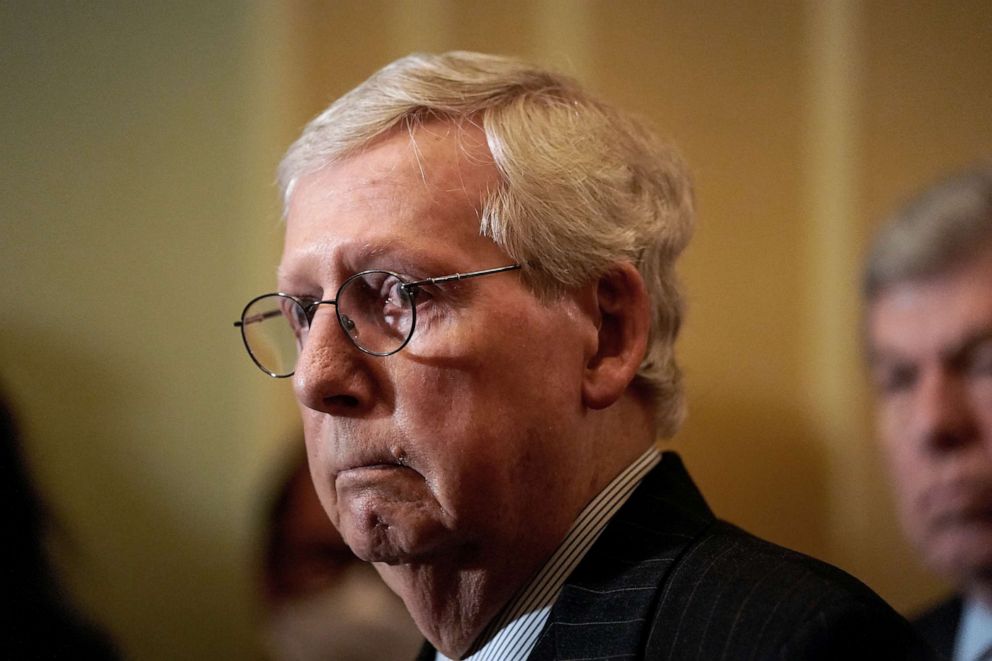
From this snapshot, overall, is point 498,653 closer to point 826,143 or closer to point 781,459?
point 781,459

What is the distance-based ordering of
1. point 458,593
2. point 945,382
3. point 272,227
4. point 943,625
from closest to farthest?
point 945,382 < point 943,625 < point 458,593 < point 272,227

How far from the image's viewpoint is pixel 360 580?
2.94 m

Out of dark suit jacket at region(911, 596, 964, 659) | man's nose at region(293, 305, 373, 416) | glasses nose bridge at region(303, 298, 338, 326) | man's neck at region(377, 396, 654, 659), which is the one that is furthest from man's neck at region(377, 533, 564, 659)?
dark suit jacket at region(911, 596, 964, 659)

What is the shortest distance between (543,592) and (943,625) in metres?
0.52

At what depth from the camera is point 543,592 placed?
4.76 ft

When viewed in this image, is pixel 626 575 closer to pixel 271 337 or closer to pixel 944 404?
pixel 944 404

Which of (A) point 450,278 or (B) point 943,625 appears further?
(A) point 450,278

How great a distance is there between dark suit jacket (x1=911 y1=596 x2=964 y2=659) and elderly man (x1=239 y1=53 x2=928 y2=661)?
11 centimetres

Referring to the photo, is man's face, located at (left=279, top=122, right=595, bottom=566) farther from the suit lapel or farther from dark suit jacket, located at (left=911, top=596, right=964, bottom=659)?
dark suit jacket, located at (left=911, top=596, right=964, bottom=659)

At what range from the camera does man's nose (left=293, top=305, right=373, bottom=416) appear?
1.38m

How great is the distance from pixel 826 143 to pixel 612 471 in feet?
2.22

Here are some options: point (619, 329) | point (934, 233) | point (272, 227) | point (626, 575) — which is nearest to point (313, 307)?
point (619, 329)

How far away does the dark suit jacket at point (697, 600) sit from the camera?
45.6 inches

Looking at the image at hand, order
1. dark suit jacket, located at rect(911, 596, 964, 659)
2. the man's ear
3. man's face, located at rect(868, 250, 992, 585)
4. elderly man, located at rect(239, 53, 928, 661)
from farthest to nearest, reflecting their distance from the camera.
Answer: the man's ear < elderly man, located at rect(239, 53, 928, 661) < dark suit jacket, located at rect(911, 596, 964, 659) < man's face, located at rect(868, 250, 992, 585)
